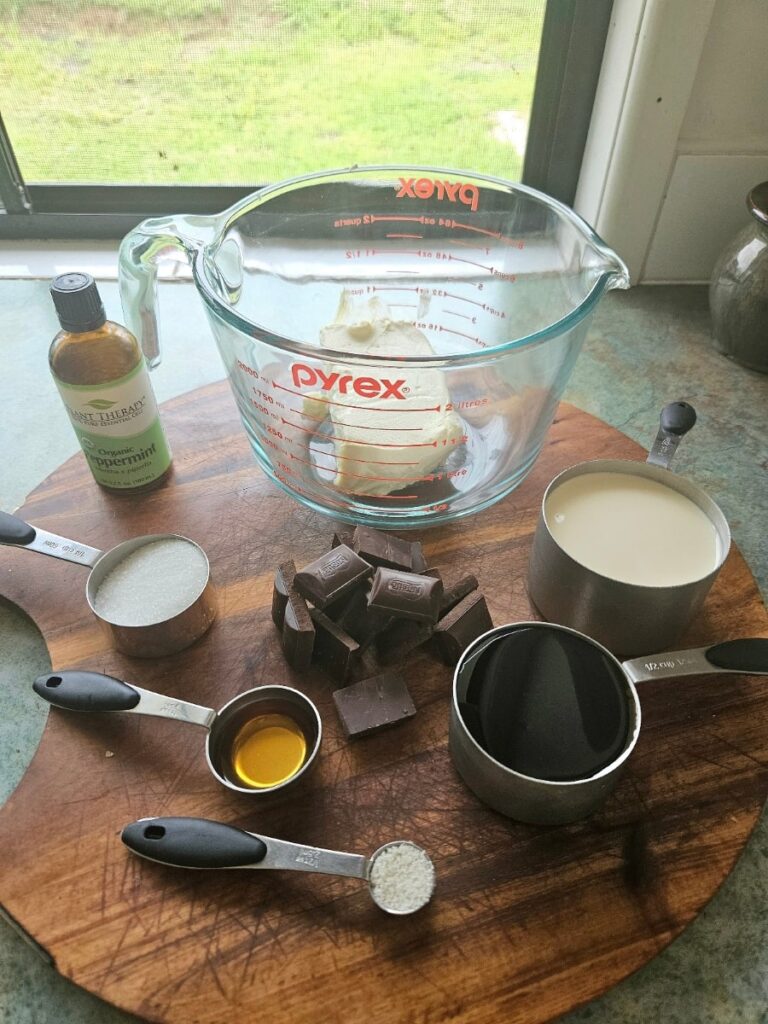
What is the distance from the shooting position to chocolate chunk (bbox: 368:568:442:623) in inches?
27.3

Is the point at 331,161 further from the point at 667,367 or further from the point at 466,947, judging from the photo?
the point at 466,947

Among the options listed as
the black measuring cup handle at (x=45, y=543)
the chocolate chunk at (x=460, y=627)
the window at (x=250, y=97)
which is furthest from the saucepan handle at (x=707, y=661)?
the window at (x=250, y=97)

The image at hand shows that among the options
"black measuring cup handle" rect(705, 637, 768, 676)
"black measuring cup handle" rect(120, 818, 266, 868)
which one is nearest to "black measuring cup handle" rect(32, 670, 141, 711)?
"black measuring cup handle" rect(120, 818, 266, 868)

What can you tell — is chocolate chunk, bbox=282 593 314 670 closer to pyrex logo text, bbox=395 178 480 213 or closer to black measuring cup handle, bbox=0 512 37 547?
black measuring cup handle, bbox=0 512 37 547

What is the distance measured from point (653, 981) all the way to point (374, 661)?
327 mm

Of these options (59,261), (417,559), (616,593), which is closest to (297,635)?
(417,559)

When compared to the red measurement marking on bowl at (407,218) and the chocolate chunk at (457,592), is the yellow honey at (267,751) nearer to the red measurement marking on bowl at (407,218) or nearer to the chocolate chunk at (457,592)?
the chocolate chunk at (457,592)

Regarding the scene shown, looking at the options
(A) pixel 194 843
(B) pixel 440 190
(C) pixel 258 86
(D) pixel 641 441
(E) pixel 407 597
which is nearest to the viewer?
(A) pixel 194 843

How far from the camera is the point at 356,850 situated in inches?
24.4

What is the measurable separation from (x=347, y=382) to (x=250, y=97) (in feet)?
3.13

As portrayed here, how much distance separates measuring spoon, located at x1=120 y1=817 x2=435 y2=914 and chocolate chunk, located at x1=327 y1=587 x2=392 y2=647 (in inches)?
7.5

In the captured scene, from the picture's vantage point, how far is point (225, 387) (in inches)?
41.1

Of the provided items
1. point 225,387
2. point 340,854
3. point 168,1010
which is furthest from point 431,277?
point 168,1010

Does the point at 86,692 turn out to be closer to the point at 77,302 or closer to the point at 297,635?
the point at 297,635
